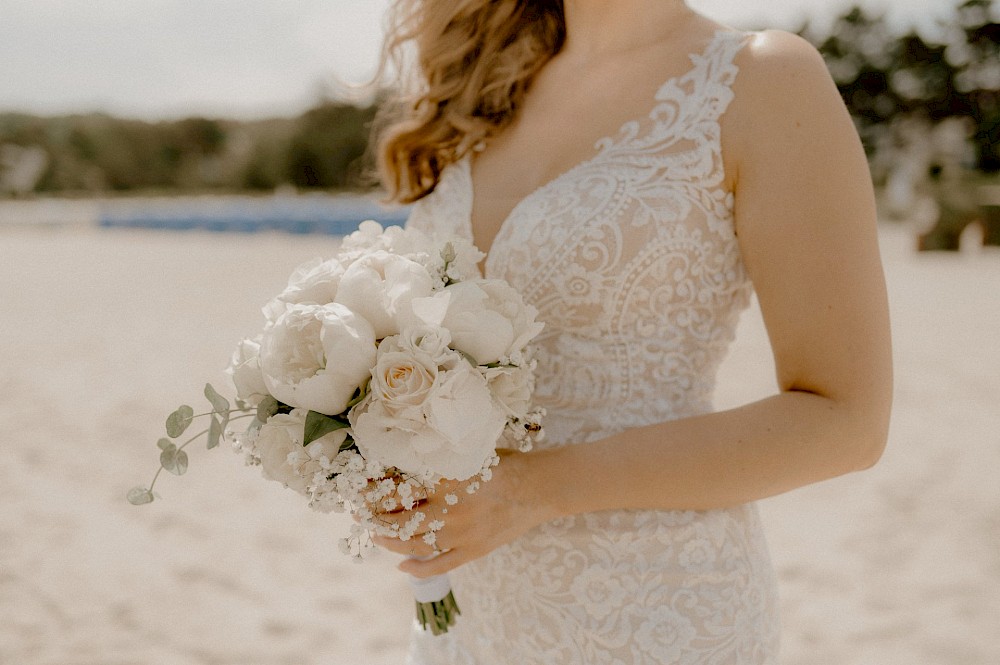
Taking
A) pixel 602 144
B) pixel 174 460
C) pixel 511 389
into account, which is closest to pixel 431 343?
pixel 511 389

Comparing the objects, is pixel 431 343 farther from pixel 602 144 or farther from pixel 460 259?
pixel 602 144

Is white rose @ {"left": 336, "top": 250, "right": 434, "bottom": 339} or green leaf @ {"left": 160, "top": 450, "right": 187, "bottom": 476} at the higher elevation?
white rose @ {"left": 336, "top": 250, "right": 434, "bottom": 339}

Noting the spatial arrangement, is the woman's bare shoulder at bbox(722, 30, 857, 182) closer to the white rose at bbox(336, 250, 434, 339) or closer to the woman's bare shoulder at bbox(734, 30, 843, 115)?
the woman's bare shoulder at bbox(734, 30, 843, 115)

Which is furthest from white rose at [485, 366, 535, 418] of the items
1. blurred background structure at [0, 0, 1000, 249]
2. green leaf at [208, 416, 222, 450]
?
blurred background structure at [0, 0, 1000, 249]

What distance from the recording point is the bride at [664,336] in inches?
60.6

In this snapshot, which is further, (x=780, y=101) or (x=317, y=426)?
(x=780, y=101)

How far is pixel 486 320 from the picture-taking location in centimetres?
137

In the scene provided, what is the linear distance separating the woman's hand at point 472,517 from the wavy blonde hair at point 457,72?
0.95 meters

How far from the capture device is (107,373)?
361 inches

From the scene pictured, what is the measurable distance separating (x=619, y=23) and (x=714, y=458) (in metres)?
1.06

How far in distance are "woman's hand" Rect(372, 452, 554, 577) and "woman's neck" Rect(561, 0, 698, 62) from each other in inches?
39.7

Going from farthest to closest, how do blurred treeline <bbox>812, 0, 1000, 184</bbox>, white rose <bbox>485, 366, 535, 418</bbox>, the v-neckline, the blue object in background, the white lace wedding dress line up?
blurred treeline <bbox>812, 0, 1000, 184</bbox>, the blue object in background, the v-neckline, the white lace wedding dress, white rose <bbox>485, 366, 535, 418</bbox>

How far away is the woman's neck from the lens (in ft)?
6.38

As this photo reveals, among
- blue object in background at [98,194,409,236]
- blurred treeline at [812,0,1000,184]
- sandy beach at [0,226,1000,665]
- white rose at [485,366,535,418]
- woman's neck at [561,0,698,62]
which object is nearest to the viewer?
white rose at [485,366,535,418]
